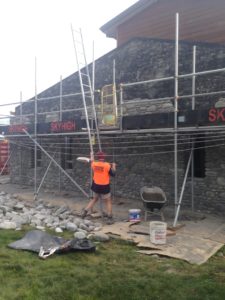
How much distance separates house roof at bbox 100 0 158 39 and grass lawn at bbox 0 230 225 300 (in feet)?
42.6

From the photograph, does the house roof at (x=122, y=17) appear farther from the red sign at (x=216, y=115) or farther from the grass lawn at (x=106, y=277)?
the grass lawn at (x=106, y=277)

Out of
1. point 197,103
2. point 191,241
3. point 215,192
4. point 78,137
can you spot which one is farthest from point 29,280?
point 78,137

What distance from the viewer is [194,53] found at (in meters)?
11.5

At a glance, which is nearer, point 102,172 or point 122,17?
point 102,172

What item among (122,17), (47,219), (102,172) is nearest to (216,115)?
(102,172)

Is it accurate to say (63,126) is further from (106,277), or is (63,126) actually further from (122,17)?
(122,17)

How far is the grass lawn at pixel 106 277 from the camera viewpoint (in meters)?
5.65

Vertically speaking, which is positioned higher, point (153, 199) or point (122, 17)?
point (122, 17)

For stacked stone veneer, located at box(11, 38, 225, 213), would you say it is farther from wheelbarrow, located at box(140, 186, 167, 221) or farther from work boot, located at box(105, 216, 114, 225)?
work boot, located at box(105, 216, 114, 225)

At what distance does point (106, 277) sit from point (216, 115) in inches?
183

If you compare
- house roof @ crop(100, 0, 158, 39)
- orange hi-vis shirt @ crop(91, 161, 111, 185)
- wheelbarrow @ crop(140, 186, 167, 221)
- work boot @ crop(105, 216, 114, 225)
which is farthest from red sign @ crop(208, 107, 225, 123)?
house roof @ crop(100, 0, 158, 39)

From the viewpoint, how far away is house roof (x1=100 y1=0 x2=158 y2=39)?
689 inches

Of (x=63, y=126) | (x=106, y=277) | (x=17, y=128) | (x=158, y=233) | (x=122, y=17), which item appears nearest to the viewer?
(x=106, y=277)

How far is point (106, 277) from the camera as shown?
6.32 metres
